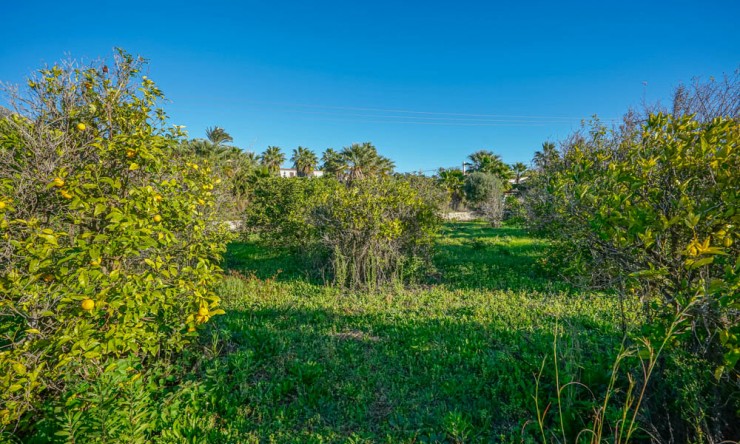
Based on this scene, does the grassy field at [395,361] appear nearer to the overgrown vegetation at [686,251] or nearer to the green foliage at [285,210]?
A: the overgrown vegetation at [686,251]

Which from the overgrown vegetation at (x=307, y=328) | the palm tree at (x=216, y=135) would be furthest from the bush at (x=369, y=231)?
the palm tree at (x=216, y=135)

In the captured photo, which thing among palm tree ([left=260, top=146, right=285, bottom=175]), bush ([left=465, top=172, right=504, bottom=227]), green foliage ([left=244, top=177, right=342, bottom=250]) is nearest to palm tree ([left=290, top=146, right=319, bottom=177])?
palm tree ([left=260, top=146, right=285, bottom=175])

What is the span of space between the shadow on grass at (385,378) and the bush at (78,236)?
1.00m

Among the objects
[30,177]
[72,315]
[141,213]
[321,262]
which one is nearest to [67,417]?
[72,315]

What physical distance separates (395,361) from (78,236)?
10.5 feet

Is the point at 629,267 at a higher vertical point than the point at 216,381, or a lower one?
higher

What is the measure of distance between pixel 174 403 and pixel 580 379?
11.7 feet

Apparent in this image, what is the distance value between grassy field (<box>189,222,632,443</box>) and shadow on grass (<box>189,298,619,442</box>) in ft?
0.04

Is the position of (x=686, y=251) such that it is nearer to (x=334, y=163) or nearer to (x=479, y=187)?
(x=334, y=163)

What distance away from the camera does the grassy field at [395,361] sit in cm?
284

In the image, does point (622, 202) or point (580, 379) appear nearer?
point (622, 202)

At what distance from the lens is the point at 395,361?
388cm

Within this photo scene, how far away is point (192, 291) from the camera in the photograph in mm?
2971

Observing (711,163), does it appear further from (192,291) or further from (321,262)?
(321,262)
